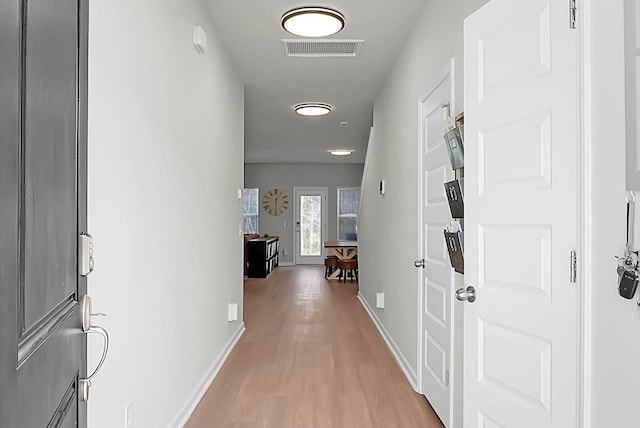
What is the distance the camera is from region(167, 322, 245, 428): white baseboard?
8.68 feet

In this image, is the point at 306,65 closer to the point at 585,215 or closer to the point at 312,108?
the point at 312,108

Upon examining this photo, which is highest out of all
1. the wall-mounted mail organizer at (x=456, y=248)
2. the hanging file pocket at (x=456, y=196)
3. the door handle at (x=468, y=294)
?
the hanging file pocket at (x=456, y=196)

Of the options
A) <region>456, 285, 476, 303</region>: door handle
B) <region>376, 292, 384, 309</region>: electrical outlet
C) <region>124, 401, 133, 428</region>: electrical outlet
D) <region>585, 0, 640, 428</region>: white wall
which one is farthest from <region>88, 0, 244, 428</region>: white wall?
<region>376, 292, 384, 309</region>: electrical outlet

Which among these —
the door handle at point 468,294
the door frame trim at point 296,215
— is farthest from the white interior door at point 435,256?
the door frame trim at point 296,215

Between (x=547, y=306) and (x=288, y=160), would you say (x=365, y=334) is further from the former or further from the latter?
(x=288, y=160)

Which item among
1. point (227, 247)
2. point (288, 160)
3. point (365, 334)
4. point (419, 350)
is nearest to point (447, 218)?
point (419, 350)

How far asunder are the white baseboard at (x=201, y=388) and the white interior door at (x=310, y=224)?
8123mm

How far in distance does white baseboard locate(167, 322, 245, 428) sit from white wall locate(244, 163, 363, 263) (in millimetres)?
8129

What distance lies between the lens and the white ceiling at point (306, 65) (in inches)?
132

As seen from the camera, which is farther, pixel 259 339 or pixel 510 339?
pixel 259 339

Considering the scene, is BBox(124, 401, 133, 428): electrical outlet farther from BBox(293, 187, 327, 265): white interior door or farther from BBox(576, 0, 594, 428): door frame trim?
BBox(293, 187, 327, 265): white interior door

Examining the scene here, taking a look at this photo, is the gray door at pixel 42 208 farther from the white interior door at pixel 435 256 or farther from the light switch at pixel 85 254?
the white interior door at pixel 435 256

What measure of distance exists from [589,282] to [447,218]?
4.48 ft

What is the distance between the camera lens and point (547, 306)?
1.48 m
